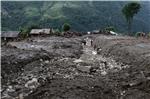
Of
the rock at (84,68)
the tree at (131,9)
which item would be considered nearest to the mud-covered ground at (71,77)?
the rock at (84,68)

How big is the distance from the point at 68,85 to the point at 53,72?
296cm

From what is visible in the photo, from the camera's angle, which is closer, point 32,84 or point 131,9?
point 32,84

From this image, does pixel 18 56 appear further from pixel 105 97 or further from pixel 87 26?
pixel 87 26

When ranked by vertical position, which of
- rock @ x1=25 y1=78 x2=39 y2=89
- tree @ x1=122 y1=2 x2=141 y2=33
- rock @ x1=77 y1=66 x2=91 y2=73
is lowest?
tree @ x1=122 y1=2 x2=141 y2=33

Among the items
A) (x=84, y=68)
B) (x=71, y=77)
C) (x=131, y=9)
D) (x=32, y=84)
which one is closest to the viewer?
(x=32, y=84)

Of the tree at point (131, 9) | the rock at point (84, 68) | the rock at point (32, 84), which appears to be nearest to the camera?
the rock at point (32, 84)

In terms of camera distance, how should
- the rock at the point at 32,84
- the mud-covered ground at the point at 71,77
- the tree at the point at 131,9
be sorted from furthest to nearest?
the tree at the point at 131,9, the rock at the point at 32,84, the mud-covered ground at the point at 71,77

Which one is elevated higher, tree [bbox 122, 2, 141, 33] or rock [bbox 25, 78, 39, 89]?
rock [bbox 25, 78, 39, 89]

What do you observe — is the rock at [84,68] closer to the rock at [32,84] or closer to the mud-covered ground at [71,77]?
the mud-covered ground at [71,77]

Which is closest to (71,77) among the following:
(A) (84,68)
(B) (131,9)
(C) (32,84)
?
(A) (84,68)

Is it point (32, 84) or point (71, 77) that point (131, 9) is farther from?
point (32, 84)

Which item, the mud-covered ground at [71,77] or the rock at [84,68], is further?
the rock at [84,68]

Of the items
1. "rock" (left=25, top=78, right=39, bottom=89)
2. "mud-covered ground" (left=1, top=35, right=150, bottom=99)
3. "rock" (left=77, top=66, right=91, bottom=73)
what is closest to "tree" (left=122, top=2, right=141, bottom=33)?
"mud-covered ground" (left=1, top=35, right=150, bottom=99)

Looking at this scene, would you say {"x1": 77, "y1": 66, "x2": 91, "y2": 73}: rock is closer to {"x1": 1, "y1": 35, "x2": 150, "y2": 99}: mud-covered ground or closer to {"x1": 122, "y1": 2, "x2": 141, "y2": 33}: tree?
{"x1": 1, "y1": 35, "x2": 150, "y2": 99}: mud-covered ground
